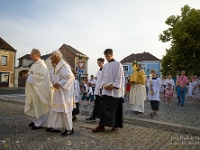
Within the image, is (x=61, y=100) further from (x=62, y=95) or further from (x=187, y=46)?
(x=187, y=46)

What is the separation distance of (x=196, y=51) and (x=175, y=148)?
76.7 feet

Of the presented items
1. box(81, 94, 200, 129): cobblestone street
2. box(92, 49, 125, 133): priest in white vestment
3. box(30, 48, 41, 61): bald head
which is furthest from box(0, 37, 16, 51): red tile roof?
box(92, 49, 125, 133): priest in white vestment

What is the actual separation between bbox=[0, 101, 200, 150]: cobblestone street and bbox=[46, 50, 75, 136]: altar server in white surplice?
0.25 m

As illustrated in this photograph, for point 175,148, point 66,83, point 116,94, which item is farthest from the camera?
point 116,94

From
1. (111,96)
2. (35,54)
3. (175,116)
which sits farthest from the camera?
(175,116)

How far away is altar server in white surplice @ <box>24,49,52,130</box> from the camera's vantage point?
15.2ft

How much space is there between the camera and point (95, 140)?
391 centimetres

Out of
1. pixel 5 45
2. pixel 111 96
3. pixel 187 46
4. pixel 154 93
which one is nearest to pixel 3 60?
pixel 5 45

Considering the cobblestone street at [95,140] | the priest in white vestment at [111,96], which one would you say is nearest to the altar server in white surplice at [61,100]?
the cobblestone street at [95,140]

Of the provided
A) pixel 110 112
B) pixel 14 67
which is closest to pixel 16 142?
pixel 110 112

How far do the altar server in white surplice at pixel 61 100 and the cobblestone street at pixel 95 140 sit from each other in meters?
0.25

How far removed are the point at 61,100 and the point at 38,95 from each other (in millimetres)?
814

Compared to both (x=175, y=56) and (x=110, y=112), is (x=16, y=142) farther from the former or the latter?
(x=175, y=56)

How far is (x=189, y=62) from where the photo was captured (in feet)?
76.0
